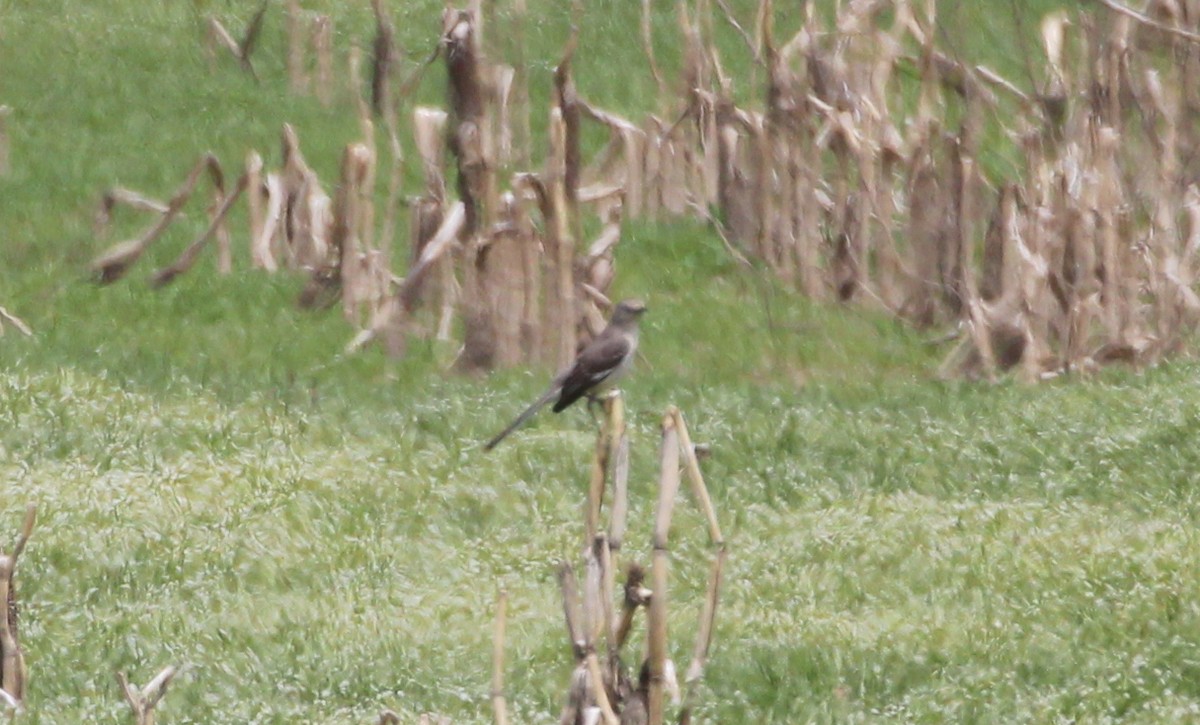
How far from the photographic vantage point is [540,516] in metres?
11.2

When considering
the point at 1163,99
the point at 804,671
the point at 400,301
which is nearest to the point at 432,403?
the point at 400,301

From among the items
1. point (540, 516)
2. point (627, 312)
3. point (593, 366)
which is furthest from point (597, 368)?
point (540, 516)

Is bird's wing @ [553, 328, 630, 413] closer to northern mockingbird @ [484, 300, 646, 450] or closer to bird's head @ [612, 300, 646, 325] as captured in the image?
northern mockingbird @ [484, 300, 646, 450]

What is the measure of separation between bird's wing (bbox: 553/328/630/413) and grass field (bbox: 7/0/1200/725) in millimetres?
689

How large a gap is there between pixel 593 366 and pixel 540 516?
92cm

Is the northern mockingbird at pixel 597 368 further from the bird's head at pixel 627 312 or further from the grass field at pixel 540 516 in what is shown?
the grass field at pixel 540 516

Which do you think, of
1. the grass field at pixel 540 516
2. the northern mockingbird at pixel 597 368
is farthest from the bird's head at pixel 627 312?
the grass field at pixel 540 516

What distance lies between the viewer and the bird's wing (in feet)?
34.9

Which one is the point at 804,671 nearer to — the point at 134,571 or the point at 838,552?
the point at 838,552

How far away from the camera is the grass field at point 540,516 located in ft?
28.3

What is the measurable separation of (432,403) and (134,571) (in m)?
3.65

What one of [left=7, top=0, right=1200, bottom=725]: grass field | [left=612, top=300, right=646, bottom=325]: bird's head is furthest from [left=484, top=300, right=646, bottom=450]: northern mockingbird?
[left=7, top=0, right=1200, bottom=725]: grass field

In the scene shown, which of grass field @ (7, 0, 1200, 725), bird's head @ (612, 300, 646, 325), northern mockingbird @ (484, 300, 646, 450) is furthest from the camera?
bird's head @ (612, 300, 646, 325)

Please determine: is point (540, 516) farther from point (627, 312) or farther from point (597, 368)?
point (627, 312)
